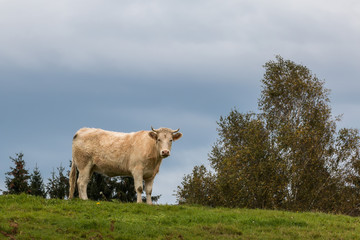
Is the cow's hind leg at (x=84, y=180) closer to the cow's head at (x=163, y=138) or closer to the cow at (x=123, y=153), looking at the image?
the cow at (x=123, y=153)

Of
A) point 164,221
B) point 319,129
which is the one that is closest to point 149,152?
point 164,221

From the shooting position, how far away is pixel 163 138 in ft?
73.8

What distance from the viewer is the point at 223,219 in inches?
715

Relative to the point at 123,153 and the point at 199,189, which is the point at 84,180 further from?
the point at 199,189

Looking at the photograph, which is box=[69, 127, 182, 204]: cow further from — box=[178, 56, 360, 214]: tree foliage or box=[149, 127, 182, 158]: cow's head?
box=[178, 56, 360, 214]: tree foliage

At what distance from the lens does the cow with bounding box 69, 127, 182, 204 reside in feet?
74.3

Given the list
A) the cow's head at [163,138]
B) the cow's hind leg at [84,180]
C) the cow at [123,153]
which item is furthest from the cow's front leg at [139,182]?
the cow's hind leg at [84,180]

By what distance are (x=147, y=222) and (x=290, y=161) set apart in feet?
72.8

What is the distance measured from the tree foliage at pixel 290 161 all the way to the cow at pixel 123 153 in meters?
14.4

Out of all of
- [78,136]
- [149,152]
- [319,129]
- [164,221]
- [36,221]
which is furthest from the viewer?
[319,129]

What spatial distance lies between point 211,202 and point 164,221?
75.7 feet

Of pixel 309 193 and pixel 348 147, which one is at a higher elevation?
pixel 348 147

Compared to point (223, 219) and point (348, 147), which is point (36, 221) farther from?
point (348, 147)

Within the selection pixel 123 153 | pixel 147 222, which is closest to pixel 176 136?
pixel 123 153
